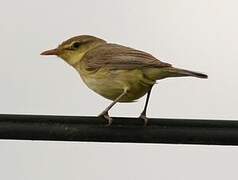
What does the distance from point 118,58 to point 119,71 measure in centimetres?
13

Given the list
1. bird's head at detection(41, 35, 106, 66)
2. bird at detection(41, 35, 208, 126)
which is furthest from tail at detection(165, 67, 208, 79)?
bird's head at detection(41, 35, 106, 66)

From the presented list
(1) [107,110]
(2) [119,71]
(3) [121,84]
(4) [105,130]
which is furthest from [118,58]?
(4) [105,130]

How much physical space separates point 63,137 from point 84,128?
0.53 ft

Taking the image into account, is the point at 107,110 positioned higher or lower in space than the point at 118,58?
lower

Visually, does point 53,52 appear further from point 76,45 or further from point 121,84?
point 121,84

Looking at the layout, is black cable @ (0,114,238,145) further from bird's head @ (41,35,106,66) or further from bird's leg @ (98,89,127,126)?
bird's head @ (41,35,106,66)

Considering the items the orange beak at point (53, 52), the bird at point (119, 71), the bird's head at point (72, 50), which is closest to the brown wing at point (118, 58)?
the bird at point (119, 71)

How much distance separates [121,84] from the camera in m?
7.21

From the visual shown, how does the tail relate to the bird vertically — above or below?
above

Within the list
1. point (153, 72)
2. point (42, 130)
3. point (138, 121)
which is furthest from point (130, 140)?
point (153, 72)

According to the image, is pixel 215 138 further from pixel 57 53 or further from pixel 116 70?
pixel 57 53

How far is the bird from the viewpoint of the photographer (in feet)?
23.0

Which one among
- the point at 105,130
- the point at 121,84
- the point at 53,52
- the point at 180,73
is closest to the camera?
the point at 105,130

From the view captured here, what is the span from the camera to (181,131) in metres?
5.79
